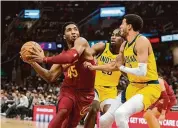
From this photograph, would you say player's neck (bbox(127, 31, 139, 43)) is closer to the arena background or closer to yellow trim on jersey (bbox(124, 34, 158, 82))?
yellow trim on jersey (bbox(124, 34, 158, 82))

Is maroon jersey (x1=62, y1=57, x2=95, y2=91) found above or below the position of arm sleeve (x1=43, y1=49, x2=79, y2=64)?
→ below

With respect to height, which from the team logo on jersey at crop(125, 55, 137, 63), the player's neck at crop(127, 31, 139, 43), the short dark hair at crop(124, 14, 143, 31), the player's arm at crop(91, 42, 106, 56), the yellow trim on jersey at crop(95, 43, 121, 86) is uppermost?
the short dark hair at crop(124, 14, 143, 31)

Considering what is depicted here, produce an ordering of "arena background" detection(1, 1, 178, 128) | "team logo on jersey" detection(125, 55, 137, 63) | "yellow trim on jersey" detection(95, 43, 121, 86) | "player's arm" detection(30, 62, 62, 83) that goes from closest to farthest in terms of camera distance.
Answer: "team logo on jersey" detection(125, 55, 137, 63)
"player's arm" detection(30, 62, 62, 83)
"yellow trim on jersey" detection(95, 43, 121, 86)
"arena background" detection(1, 1, 178, 128)

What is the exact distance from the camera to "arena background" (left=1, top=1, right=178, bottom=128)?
27516 mm

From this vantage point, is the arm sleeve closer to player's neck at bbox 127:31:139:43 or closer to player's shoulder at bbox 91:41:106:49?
player's neck at bbox 127:31:139:43

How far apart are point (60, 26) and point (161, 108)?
90.6 ft

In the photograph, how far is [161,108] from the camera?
7395 mm

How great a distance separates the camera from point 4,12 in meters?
37.0

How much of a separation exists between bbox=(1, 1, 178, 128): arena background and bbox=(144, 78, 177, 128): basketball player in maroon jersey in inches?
715

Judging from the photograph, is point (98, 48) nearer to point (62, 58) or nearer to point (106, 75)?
point (106, 75)

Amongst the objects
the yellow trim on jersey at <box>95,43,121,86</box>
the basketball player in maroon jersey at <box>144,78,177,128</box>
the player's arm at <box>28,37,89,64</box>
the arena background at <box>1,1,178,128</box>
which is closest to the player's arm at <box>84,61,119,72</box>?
the player's arm at <box>28,37,89,64</box>

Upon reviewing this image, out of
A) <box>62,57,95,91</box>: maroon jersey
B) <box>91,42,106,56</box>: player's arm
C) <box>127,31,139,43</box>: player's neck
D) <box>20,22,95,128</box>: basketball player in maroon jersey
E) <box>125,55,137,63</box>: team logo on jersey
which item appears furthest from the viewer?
<box>91,42,106,56</box>: player's arm

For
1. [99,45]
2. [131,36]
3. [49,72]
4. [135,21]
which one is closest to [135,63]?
[131,36]

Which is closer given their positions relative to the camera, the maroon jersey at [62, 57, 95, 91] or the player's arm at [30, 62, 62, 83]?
the maroon jersey at [62, 57, 95, 91]
